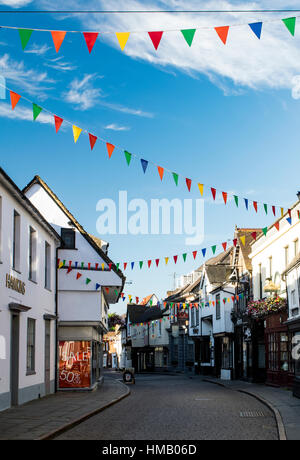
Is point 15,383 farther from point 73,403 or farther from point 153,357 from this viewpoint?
point 153,357

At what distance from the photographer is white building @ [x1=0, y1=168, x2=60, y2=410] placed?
52.5 ft

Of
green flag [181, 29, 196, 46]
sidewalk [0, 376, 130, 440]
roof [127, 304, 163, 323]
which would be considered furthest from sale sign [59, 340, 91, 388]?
roof [127, 304, 163, 323]

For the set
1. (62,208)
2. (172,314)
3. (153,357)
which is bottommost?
(153,357)

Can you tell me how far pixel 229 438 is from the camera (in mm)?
11297

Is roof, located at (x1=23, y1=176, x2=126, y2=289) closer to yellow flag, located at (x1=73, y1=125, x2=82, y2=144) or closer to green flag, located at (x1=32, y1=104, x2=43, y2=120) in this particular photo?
yellow flag, located at (x1=73, y1=125, x2=82, y2=144)

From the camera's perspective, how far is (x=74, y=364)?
24484mm

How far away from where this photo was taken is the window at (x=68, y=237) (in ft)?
84.7

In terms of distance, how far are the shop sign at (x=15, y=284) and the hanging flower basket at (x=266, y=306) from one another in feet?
42.4

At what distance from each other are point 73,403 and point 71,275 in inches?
297

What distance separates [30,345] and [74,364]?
531 cm

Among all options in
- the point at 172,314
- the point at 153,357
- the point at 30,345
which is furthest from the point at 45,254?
the point at 153,357

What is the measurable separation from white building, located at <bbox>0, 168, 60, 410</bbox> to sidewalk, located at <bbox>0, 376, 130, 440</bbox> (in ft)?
2.10

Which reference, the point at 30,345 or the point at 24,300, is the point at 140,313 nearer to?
the point at 30,345

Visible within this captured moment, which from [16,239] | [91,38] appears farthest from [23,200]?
[91,38]
